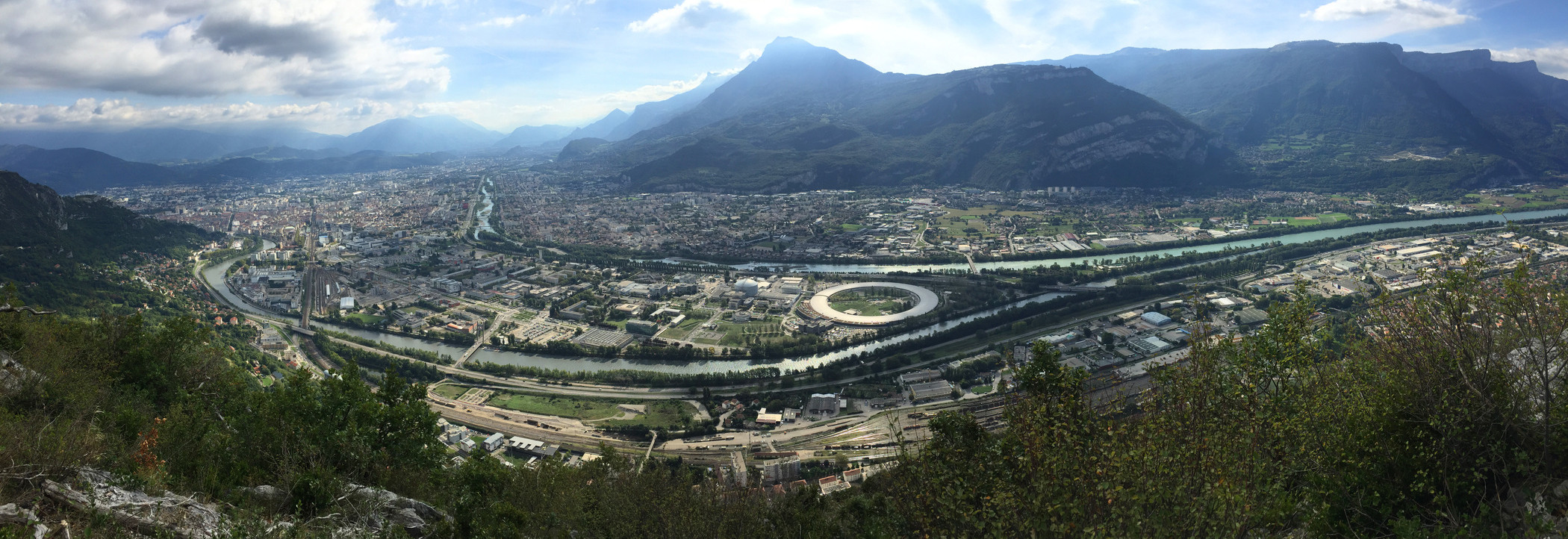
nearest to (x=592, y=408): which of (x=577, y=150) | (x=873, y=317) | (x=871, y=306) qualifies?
(x=873, y=317)

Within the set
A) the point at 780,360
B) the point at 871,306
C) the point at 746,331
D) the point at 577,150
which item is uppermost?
the point at 577,150

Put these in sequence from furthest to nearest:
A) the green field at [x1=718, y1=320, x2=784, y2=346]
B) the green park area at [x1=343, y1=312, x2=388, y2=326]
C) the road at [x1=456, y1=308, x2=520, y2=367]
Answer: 1. the green park area at [x1=343, y1=312, x2=388, y2=326]
2. the green field at [x1=718, y1=320, x2=784, y2=346]
3. the road at [x1=456, y1=308, x2=520, y2=367]

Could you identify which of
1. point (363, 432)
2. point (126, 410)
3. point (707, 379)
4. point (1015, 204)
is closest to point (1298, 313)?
point (363, 432)

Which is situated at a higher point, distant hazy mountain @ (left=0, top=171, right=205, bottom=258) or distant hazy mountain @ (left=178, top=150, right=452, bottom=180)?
distant hazy mountain @ (left=178, top=150, right=452, bottom=180)

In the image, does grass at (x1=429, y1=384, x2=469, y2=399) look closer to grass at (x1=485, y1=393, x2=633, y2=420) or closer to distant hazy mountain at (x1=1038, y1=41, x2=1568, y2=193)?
grass at (x1=485, y1=393, x2=633, y2=420)

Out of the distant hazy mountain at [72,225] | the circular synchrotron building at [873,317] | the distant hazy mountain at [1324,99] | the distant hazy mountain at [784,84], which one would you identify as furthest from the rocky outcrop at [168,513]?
the distant hazy mountain at [784,84]

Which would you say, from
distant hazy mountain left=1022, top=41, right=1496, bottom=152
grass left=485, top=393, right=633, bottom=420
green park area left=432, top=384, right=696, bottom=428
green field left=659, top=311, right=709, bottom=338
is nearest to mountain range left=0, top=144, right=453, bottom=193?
green field left=659, top=311, right=709, bottom=338

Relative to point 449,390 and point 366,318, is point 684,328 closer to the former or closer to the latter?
point 449,390
